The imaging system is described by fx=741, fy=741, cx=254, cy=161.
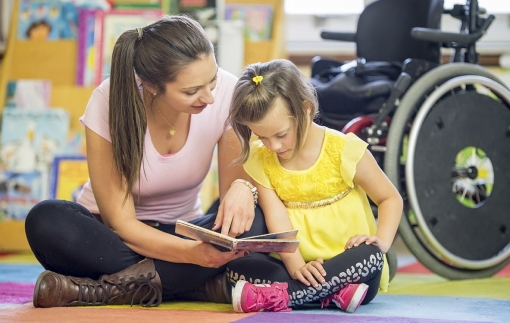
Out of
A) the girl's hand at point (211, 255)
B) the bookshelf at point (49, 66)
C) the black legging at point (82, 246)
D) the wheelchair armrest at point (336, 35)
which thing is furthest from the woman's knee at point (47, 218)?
the bookshelf at point (49, 66)

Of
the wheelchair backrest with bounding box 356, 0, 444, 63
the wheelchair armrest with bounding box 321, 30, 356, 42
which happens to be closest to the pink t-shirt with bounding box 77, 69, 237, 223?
the wheelchair backrest with bounding box 356, 0, 444, 63

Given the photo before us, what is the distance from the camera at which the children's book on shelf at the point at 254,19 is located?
10.2 ft

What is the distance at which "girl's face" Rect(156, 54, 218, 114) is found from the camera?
4.83ft

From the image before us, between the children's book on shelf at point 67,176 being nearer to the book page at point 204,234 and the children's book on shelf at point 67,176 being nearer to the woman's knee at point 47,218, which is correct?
the woman's knee at point 47,218

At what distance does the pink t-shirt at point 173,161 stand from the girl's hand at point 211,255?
244 millimetres

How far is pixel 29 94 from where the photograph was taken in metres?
3.11

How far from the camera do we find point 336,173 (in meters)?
1.57

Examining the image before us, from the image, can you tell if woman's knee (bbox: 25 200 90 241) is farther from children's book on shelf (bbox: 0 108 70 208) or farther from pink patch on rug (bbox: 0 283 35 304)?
children's book on shelf (bbox: 0 108 70 208)

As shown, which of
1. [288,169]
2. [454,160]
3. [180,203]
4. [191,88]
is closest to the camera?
[191,88]

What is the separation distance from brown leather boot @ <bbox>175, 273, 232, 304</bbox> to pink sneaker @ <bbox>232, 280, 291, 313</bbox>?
0.60 feet

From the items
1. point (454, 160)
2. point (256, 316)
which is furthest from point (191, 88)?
point (454, 160)

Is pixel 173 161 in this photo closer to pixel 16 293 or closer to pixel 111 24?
pixel 16 293

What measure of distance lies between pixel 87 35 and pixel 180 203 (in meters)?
1.63

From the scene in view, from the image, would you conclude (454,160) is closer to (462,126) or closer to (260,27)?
(462,126)
